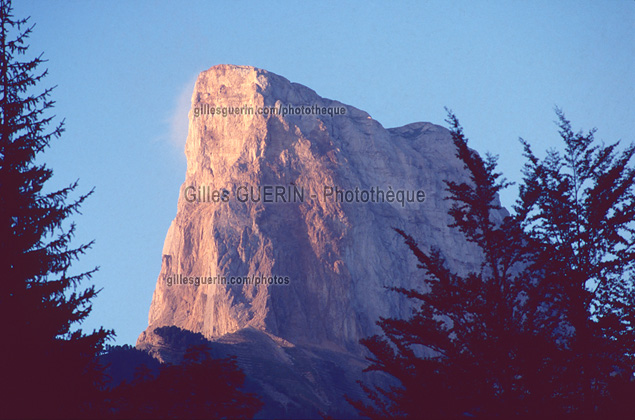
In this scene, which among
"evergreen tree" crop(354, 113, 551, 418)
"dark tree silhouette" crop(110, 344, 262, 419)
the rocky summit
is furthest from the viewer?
the rocky summit

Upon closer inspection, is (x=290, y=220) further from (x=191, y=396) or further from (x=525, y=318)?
(x=191, y=396)

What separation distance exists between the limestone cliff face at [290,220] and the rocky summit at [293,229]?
9.7 inches

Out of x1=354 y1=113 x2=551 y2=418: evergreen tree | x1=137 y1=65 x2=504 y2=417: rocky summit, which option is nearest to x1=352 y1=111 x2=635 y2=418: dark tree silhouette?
x1=354 y1=113 x2=551 y2=418: evergreen tree

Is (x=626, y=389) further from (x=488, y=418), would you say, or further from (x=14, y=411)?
(x=14, y=411)

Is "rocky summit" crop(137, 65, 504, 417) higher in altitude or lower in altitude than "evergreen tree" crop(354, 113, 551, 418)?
higher

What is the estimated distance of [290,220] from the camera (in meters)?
140

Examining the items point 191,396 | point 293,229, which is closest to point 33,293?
point 191,396

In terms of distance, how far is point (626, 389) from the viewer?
1933 cm

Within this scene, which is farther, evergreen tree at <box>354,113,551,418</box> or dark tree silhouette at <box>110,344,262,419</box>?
evergreen tree at <box>354,113,551,418</box>

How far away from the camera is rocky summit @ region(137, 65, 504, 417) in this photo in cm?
12506

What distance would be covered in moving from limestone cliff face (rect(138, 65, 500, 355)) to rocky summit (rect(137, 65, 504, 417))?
246 millimetres

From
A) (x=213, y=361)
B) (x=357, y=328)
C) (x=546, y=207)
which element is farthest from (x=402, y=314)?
(x=213, y=361)

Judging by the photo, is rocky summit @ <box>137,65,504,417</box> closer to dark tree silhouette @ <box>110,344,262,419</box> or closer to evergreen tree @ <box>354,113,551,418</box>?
evergreen tree @ <box>354,113,551,418</box>

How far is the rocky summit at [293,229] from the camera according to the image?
12506 centimetres
